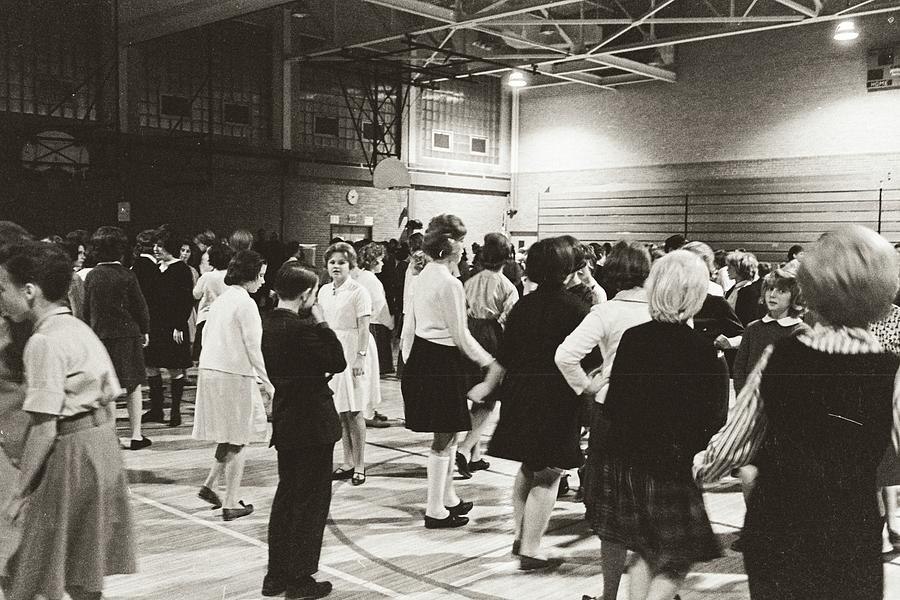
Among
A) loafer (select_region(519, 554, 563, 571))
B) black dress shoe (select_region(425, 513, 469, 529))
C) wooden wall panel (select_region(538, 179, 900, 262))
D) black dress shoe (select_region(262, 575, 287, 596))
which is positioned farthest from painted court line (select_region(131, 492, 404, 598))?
wooden wall panel (select_region(538, 179, 900, 262))

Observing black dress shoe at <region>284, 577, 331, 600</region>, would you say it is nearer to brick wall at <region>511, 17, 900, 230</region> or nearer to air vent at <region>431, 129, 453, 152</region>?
brick wall at <region>511, 17, 900, 230</region>

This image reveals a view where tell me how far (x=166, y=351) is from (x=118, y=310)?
3.17ft

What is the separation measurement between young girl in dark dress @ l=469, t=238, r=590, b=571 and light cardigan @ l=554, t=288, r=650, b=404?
278mm

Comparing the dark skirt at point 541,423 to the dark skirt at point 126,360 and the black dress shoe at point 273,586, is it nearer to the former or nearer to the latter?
the black dress shoe at point 273,586

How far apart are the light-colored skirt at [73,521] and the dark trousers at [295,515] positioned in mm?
811

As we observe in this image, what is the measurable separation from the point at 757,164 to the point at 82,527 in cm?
1457

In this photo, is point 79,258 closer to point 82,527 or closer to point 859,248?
point 82,527

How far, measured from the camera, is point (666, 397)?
2.46 metres

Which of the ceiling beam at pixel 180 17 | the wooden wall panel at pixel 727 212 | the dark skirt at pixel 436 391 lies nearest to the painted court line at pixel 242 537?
the dark skirt at pixel 436 391

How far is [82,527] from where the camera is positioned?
8.02 feet

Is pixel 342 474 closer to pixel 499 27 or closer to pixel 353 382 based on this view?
pixel 353 382

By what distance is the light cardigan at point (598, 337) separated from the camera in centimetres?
313

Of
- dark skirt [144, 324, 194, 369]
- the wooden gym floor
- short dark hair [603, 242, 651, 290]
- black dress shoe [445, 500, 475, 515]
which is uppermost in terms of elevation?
short dark hair [603, 242, 651, 290]

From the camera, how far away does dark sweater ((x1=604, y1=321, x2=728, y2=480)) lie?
246 cm
